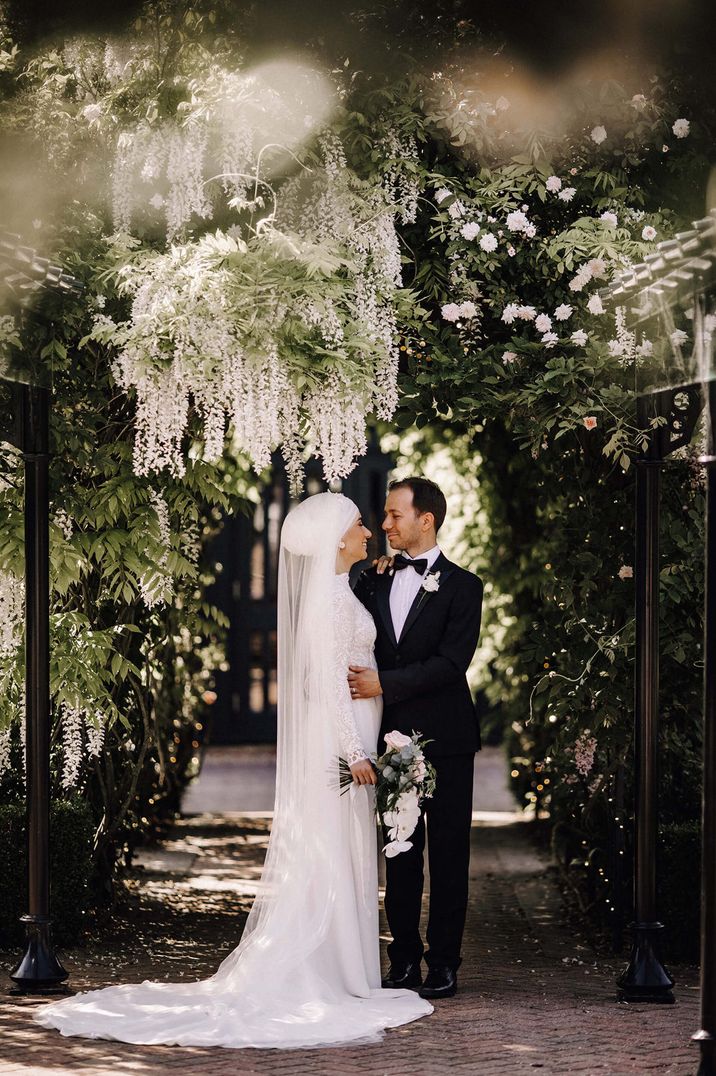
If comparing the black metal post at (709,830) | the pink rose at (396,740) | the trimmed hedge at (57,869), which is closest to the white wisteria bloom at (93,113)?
the pink rose at (396,740)

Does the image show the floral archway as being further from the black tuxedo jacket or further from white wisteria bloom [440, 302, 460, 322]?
the black tuxedo jacket

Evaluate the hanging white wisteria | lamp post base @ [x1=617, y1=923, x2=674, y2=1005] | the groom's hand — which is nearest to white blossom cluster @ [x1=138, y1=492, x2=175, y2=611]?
the hanging white wisteria

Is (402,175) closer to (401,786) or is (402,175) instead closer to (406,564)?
(406,564)

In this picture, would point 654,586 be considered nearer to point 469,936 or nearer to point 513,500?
point 469,936

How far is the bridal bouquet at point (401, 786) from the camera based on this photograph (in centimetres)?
550

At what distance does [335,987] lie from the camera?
545 centimetres

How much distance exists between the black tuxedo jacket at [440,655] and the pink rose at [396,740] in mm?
187

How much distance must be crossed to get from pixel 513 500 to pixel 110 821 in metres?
3.99

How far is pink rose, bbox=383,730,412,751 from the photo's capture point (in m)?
5.55

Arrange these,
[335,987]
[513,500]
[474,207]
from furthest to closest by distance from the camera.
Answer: [513,500], [474,207], [335,987]

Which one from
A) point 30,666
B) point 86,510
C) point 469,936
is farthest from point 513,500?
point 30,666

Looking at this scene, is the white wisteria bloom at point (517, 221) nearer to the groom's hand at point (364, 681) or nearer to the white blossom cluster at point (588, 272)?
the white blossom cluster at point (588, 272)

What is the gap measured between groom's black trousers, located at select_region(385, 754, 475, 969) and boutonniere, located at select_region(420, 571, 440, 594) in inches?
27.2

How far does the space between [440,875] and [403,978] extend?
0.46m
